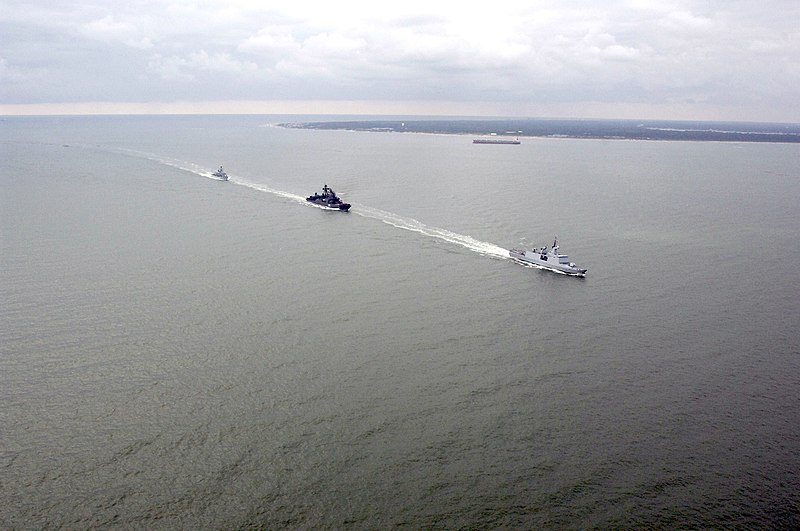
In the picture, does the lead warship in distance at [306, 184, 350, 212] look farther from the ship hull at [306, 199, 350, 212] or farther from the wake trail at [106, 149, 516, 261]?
the wake trail at [106, 149, 516, 261]

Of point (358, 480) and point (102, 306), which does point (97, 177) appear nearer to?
point (102, 306)

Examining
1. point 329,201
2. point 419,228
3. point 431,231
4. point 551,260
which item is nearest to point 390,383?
point 551,260

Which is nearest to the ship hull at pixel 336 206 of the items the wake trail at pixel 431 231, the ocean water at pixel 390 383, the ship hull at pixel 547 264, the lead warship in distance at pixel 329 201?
the lead warship in distance at pixel 329 201

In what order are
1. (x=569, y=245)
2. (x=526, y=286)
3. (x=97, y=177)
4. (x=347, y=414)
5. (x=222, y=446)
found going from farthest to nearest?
(x=97, y=177), (x=569, y=245), (x=526, y=286), (x=347, y=414), (x=222, y=446)

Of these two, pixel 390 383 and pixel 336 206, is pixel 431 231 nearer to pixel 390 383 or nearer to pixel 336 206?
pixel 336 206

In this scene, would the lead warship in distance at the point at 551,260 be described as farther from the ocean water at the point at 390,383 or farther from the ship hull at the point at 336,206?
the ship hull at the point at 336,206

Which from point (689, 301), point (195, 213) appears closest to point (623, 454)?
point (689, 301)
